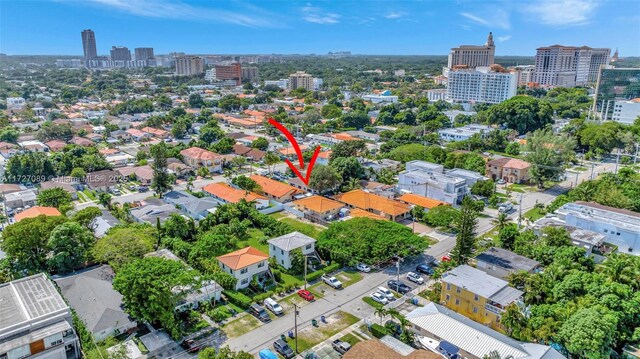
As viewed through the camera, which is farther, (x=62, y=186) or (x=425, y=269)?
(x=62, y=186)

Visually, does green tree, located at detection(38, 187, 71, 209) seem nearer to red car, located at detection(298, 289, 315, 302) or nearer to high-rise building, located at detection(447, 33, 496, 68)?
red car, located at detection(298, 289, 315, 302)

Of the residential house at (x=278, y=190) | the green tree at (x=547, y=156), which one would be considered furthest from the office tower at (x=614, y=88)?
the residential house at (x=278, y=190)

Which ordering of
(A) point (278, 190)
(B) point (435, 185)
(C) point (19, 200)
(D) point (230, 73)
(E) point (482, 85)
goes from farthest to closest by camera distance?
1. (D) point (230, 73)
2. (E) point (482, 85)
3. (A) point (278, 190)
4. (B) point (435, 185)
5. (C) point (19, 200)

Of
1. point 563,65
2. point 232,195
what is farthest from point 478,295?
point 563,65

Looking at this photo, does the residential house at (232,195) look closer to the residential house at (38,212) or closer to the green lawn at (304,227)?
the green lawn at (304,227)

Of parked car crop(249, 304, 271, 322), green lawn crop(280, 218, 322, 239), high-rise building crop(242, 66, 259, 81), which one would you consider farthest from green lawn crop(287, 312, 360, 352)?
high-rise building crop(242, 66, 259, 81)

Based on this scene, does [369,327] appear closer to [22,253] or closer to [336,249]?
[336,249]

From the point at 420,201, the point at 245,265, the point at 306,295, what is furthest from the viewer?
the point at 420,201

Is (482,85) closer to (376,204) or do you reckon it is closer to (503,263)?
(376,204)
